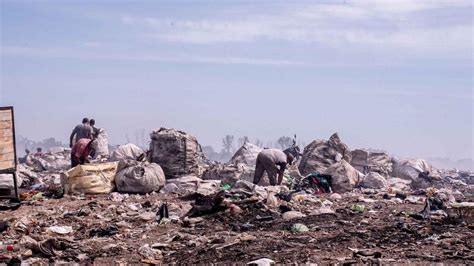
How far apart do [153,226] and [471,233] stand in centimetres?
371

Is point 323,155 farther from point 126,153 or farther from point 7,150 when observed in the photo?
point 7,150

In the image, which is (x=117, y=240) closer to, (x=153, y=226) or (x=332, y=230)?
(x=153, y=226)

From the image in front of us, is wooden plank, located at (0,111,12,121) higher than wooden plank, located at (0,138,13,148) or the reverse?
higher

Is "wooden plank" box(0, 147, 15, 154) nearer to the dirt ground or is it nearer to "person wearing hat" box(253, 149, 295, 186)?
the dirt ground

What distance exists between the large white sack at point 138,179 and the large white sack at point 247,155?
171 inches

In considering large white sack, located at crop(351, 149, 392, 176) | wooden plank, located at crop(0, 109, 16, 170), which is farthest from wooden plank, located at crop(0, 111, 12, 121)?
large white sack, located at crop(351, 149, 392, 176)

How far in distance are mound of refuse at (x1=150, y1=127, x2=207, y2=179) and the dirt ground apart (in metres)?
2.47

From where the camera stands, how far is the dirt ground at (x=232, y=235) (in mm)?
5871

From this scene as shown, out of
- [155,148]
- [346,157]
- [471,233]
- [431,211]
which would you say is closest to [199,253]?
[471,233]

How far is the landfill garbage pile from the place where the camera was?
6012 mm

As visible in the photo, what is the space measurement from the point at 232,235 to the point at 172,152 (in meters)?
5.34

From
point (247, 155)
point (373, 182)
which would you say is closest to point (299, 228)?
point (373, 182)

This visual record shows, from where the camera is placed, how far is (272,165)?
12.2 metres

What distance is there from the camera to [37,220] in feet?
26.8
